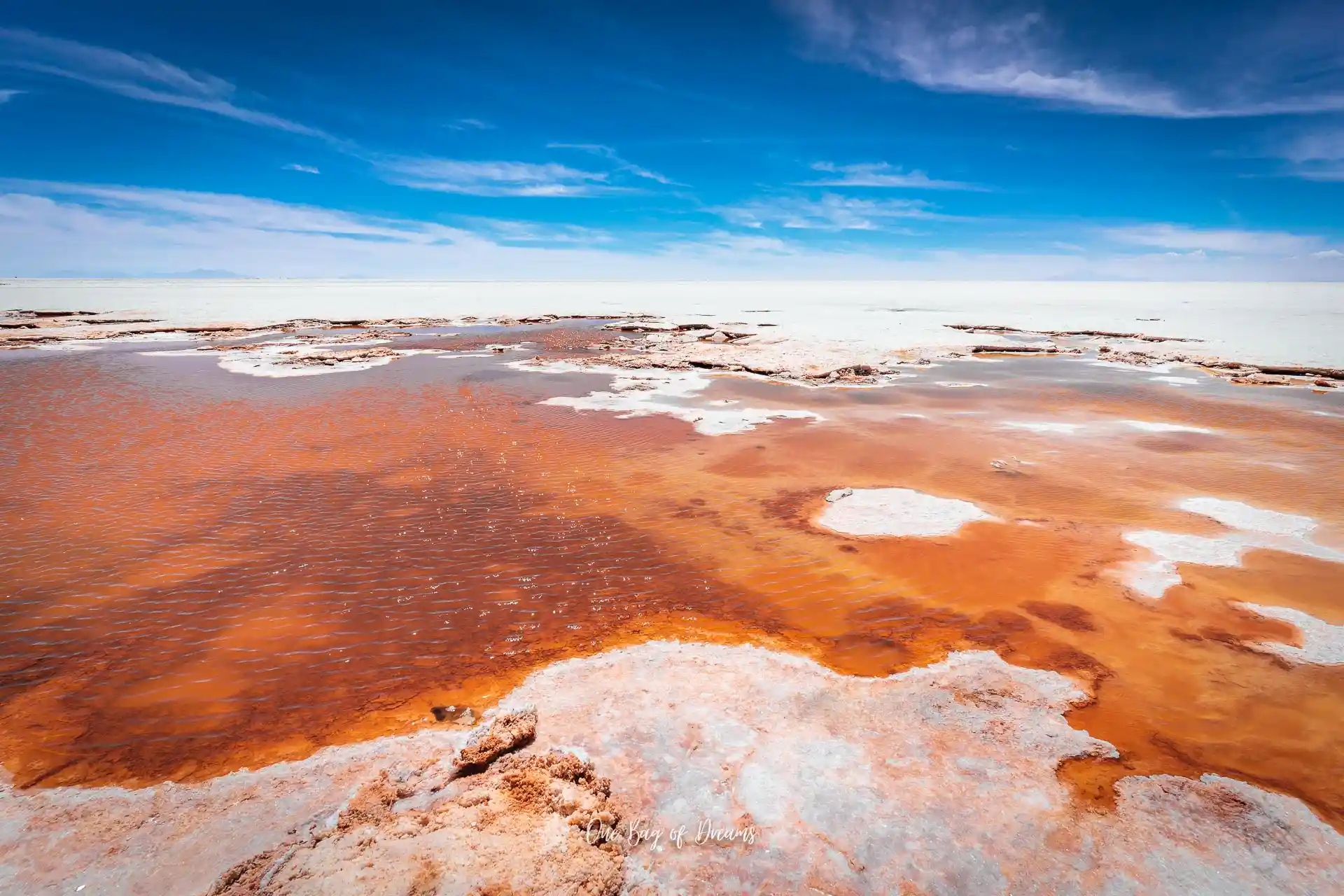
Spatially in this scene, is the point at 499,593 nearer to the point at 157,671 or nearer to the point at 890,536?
the point at 157,671

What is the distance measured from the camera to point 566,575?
699cm

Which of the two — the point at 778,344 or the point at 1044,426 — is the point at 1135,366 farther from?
the point at 778,344

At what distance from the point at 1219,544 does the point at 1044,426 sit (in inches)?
253

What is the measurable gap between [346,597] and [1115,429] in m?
15.4

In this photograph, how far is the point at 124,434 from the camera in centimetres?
1248

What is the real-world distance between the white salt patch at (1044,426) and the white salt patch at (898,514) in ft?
18.8

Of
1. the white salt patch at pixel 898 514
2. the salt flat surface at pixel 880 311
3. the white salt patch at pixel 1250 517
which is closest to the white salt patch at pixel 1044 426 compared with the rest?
the white salt patch at pixel 1250 517

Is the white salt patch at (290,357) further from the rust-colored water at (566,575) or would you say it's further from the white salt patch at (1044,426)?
the white salt patch at (1044,426)

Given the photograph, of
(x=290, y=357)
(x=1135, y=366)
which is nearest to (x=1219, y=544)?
(x=1135, y=366)

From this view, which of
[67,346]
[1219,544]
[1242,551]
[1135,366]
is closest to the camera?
[1242,551]

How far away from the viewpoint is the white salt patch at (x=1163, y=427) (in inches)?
514

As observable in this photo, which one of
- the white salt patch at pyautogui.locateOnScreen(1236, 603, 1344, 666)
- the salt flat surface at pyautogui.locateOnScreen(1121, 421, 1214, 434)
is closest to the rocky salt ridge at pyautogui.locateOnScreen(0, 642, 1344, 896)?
the white salt patch at pyautogui.locateOnScreen(1236, 603, 1344, 666)

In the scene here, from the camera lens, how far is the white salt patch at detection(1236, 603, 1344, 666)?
5332 mm

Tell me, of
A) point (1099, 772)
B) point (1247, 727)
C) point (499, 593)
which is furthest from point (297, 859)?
point (1247, 727)
